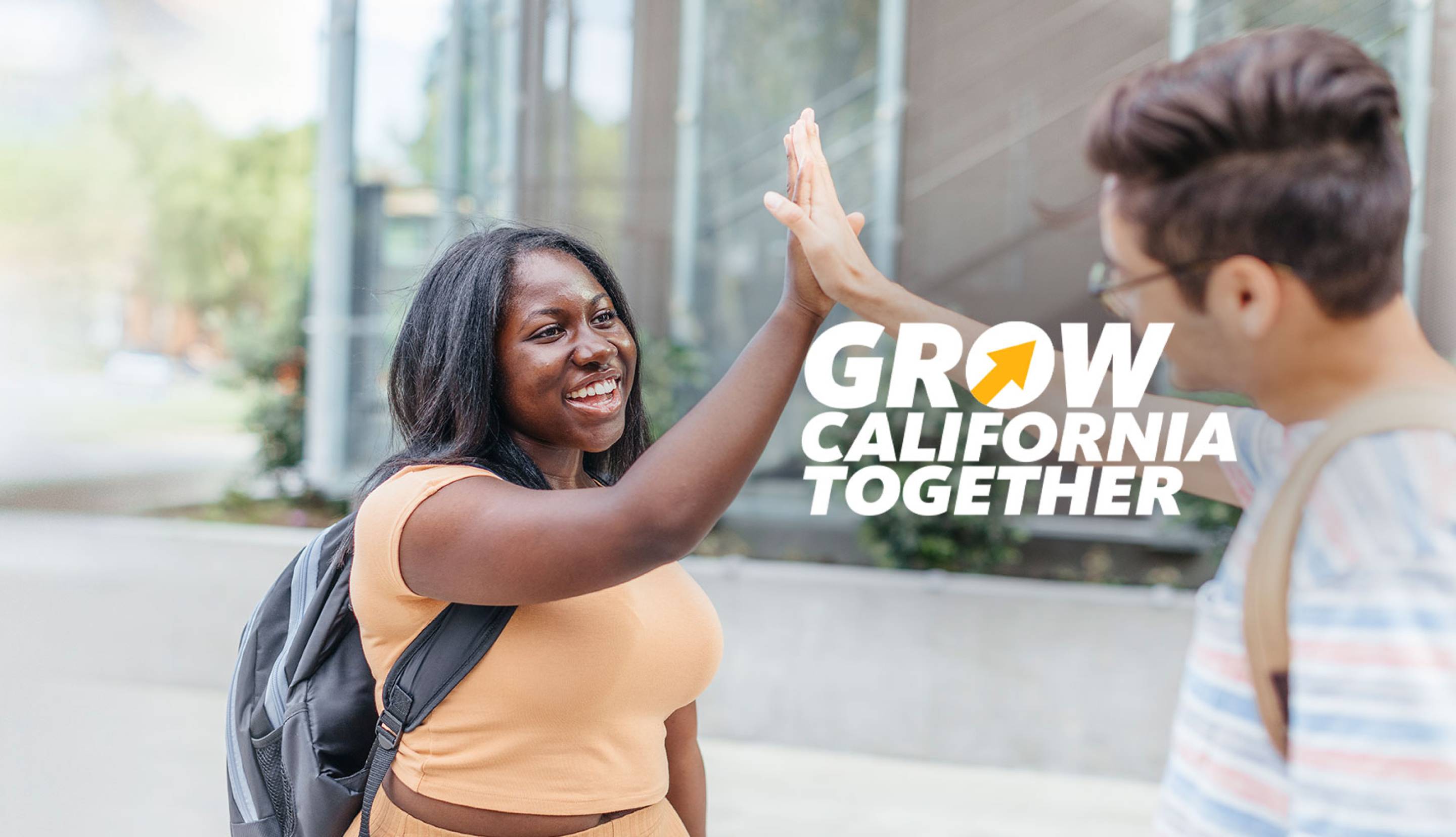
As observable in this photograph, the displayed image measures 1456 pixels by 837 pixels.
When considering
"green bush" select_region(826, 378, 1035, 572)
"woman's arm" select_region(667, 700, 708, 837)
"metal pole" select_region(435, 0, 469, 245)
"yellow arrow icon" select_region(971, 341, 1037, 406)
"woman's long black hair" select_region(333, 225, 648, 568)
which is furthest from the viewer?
"metal pole" select_region(435, 0, 469, 245)

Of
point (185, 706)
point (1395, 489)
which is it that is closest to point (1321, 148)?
point (1395, 489)

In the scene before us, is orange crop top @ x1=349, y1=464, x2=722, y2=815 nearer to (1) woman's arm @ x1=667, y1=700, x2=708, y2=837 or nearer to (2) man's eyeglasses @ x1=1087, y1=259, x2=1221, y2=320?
(1) woman's arm @ x1=667, y1=700, x2=708, y2=837

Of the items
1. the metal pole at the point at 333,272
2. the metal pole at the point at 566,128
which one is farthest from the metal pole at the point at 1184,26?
the metal pole at the point at 333,272

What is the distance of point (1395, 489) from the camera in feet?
2.91

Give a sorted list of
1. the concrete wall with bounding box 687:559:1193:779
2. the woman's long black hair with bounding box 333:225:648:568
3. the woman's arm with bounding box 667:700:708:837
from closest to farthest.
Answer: the woman's long black hair with bounding box 333:225:648:568 → the woman's arm with bounding box 667:700:708:837 → the concrete wall with bounding box 687:559:1193:779

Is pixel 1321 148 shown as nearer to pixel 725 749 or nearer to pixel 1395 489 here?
pixel 1395 489

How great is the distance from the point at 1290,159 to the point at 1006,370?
71 centimetres

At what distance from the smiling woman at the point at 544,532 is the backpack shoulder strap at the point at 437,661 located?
19mm

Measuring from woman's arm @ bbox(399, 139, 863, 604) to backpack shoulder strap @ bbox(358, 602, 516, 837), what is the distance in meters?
0.10

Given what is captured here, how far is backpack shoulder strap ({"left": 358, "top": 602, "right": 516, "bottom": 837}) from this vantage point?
5.36ft

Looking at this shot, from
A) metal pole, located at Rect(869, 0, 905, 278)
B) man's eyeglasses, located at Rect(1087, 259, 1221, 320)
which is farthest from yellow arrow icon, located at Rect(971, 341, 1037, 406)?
metal pole, located at Rect(869, 0, 905, 278)

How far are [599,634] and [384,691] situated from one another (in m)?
0.31

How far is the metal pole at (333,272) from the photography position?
755 centimetres

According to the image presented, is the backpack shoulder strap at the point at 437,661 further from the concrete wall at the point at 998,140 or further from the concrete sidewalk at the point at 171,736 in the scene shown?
the concrete wall at the point at 998,140
